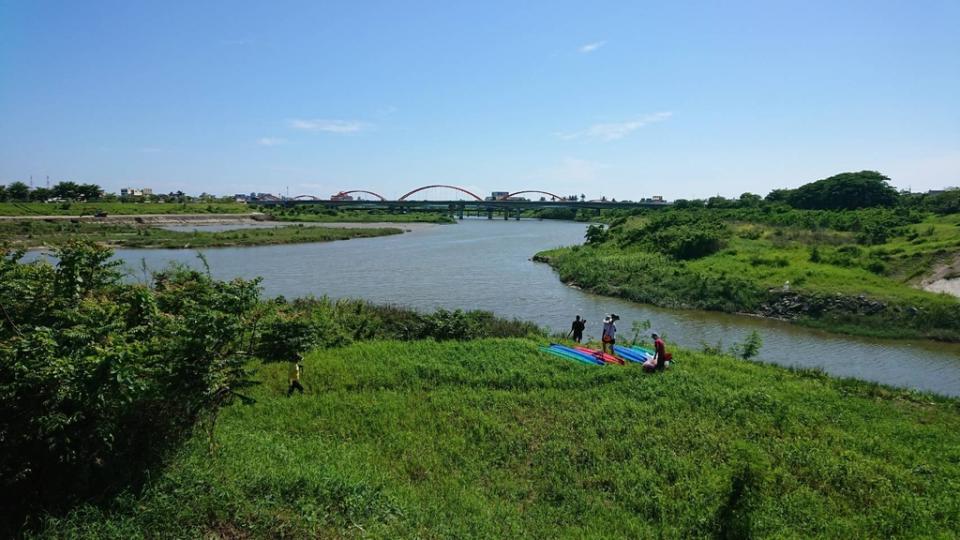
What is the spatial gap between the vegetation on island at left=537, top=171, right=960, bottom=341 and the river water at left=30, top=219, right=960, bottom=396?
155cm

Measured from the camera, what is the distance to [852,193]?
72125 mm

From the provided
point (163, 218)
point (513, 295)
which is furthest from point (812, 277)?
point (163, 218)

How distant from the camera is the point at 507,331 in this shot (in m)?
20.5

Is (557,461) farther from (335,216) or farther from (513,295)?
(335,216)

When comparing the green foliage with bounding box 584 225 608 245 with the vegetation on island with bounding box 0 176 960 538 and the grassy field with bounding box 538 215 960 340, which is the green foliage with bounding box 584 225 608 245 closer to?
the grassy field with bounding box 538 215 960 340

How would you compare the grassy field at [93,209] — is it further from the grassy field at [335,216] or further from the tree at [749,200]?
the tree at [749,200]

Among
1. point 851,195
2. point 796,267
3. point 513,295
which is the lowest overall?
point 513,295

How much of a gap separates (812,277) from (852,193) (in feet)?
169

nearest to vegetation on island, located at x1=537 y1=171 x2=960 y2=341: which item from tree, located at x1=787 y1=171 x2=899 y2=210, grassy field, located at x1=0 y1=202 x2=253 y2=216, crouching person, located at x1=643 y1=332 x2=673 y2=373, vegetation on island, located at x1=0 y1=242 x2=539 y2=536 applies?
crouching person, located at x1=643 y1=332 x2=673 y2=373

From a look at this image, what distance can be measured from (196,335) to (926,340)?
27426mm

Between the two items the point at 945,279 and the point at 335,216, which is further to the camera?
the point at 335,216

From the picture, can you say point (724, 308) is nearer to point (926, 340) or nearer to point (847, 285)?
point (847, 285)

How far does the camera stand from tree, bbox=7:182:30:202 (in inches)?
3583

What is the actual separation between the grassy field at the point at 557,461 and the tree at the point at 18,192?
103 m
